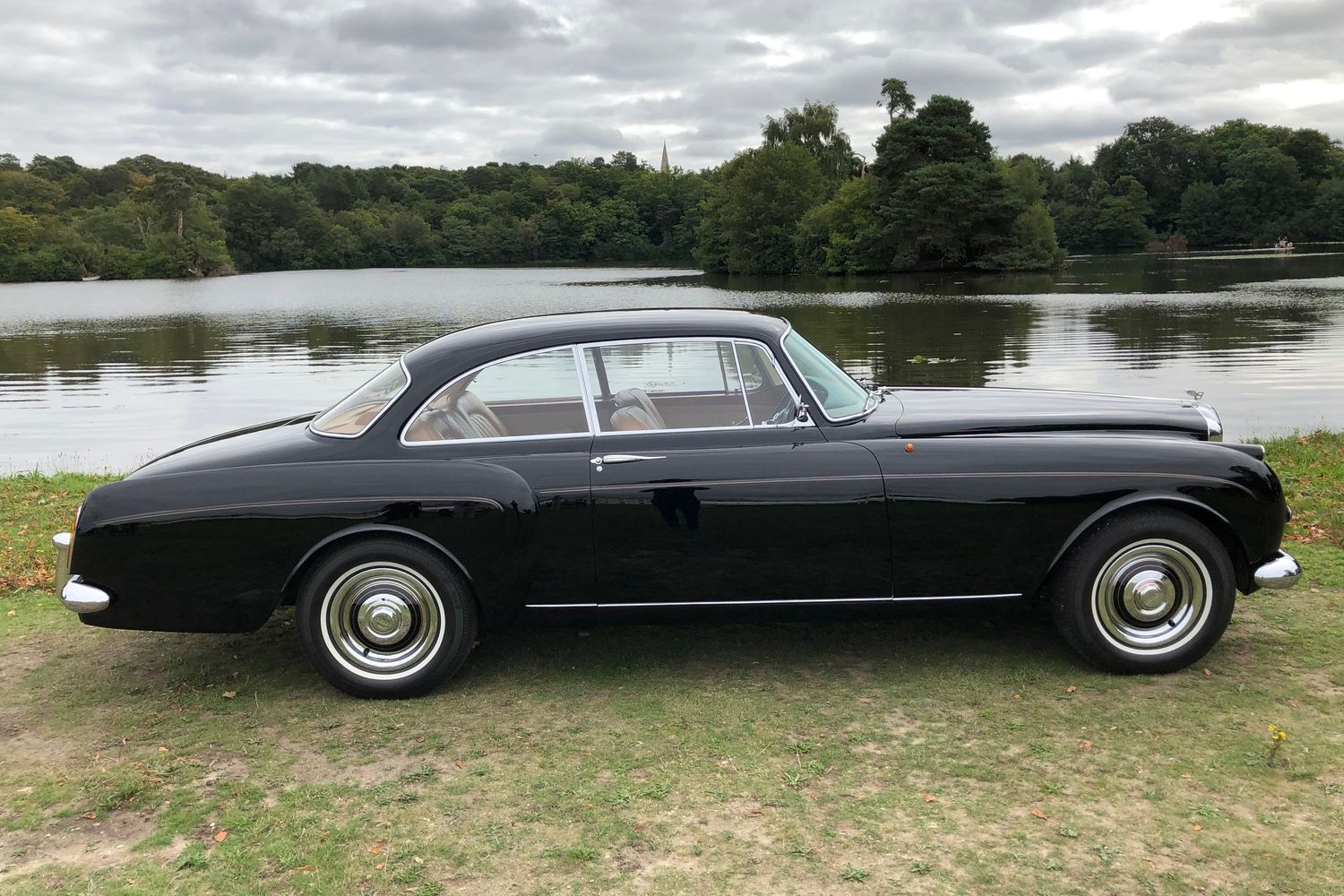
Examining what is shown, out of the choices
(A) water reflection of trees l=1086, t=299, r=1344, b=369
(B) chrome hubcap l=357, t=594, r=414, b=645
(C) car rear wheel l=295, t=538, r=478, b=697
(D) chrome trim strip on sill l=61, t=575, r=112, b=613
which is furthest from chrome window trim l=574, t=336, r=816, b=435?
(A) water reflection of trees l=1086, t=299, r=1344, b=369

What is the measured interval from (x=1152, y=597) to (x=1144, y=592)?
48 millimetres

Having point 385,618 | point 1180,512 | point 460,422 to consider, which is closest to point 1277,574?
point 1180,512

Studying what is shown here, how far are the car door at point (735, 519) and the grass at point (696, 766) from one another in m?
0.43

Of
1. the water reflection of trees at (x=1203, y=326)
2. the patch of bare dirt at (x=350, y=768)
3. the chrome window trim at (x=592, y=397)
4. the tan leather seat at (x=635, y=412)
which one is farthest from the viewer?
Result: the water reflection of trees at (x=1203, y=326)

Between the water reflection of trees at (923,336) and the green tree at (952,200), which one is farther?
the green tree at (952,200)

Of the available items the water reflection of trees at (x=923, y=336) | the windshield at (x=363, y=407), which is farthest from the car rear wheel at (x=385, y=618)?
the water reflection of trees at (x=923, y=336)

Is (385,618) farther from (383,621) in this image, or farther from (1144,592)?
(1144,592)

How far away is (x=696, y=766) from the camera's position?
3785 mm

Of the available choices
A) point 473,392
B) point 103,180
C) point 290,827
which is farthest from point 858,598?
point 103,180

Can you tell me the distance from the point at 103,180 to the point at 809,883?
167613 mm

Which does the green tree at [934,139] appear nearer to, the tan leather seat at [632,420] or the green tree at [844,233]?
the green tree at [844,233]

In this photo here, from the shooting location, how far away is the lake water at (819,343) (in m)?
16.4

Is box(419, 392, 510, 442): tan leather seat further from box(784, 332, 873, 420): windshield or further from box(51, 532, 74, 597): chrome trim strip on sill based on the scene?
box(51, 532, 74, 597): chrome trim strip on sill

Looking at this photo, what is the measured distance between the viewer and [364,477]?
4395mm
